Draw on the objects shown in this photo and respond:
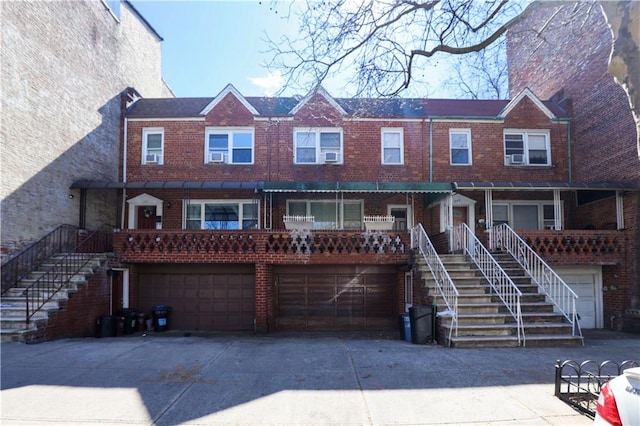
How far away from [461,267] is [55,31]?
1396 cm

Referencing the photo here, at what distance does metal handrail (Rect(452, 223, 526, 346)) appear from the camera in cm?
896

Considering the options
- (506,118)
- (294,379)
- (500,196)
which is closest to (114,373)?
(294,379)

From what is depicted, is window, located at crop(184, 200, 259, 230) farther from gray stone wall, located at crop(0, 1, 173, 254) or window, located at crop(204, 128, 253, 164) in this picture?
gray stone wall, located at crop(0, 1, 173, 254)

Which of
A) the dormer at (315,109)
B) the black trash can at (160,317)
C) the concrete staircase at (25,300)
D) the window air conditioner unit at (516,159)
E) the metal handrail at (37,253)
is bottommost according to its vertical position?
the black trash can at (160,317)

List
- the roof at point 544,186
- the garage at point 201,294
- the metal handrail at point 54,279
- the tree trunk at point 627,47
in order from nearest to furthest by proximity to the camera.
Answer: the tree trunk at point 627,47 < the metal handrail at point 54,279 < the roof at point 544,186 < the garage at point 201,294

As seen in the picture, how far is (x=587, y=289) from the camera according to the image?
13.8 meters

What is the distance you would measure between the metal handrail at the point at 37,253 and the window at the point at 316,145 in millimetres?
7854

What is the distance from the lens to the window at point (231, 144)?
1528cm

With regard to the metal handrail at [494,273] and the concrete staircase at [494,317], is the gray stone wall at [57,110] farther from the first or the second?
the metal handrail at [494,273]

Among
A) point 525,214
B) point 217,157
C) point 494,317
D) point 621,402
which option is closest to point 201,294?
point 217,157

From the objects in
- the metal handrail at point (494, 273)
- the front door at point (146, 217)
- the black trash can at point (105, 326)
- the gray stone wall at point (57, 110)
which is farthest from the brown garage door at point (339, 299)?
the gray stone wall at point (57, 110)

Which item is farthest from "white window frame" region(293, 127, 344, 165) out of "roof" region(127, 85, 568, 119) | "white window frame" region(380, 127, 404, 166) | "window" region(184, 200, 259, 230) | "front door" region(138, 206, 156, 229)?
"front door" region(138, 206, 156, 229)

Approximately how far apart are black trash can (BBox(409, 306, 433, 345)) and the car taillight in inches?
246

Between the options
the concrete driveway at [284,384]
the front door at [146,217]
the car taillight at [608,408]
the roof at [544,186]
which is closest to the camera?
the car taillight at [608,408]
